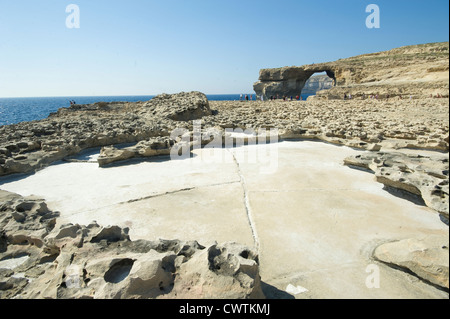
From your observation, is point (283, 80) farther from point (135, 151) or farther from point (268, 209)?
point (268, 209)

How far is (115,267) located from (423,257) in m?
2.81

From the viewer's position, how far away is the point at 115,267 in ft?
7.13

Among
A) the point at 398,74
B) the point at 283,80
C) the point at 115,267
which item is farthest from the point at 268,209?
the point at 283,80

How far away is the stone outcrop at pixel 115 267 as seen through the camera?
1.85m

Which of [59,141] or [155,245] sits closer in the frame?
[155,245]

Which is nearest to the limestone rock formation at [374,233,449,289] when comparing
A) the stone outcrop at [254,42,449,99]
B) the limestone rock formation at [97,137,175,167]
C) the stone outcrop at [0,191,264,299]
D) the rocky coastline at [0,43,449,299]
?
the rocky coastline at [0,43,449,299]

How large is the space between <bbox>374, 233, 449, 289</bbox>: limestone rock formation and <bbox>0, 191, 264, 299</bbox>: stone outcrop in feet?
4.64

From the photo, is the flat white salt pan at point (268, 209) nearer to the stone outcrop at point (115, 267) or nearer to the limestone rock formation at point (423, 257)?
the limestone rock formation at point (423, 257)

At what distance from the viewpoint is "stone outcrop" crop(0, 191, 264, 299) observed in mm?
1848

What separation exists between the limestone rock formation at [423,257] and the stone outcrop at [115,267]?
141cm

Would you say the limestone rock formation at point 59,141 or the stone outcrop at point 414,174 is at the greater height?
the limestone rock formation at point 59,141

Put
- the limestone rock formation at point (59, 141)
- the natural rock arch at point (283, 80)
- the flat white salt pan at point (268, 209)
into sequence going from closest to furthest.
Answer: the flat white salt pan at point (268, 209) < the limestone rock formation at point (59, 141) < the natural rock arch at point (283, 80)

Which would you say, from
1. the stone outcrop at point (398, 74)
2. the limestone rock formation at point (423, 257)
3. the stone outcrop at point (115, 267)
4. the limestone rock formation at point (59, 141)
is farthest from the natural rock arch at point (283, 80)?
the stone outcrop at point (115, 267)

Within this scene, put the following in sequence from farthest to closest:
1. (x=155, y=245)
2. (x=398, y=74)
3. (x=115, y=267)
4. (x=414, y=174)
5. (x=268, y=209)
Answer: (x=398, y=74)
(x=414, y=174)
(x=268, y=209)
(x=155, y=245)
(x=115, y=267)
